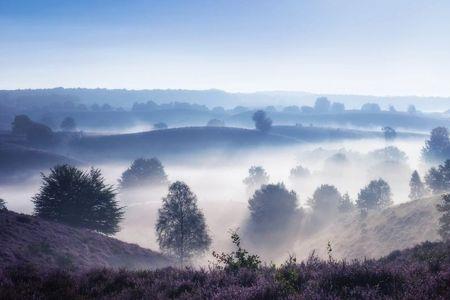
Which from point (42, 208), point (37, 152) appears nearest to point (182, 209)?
point (42, 208)

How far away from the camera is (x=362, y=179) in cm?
16112

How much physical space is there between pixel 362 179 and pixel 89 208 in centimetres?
14046

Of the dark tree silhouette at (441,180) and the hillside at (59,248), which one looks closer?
the hillside at (59,248)

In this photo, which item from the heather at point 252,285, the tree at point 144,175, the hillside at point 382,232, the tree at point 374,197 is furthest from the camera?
the tree at point 144,175

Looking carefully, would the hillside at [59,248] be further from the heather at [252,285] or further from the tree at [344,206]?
the tree at [344,206]

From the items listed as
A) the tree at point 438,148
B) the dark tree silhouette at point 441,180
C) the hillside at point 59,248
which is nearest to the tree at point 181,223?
the hillside at point 59,248

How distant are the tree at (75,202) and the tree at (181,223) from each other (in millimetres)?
5783

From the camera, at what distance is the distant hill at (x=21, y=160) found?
128 meters

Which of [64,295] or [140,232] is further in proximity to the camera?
[140,232]

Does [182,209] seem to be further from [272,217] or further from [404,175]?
[404,175]

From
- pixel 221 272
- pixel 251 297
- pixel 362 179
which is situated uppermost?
pixel 251 297

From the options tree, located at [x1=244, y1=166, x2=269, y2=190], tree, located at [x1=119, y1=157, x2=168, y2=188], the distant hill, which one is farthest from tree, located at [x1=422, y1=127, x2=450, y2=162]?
the distant hill

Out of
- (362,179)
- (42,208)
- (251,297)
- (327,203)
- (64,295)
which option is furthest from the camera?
(362,179)

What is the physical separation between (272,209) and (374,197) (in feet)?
79.7
